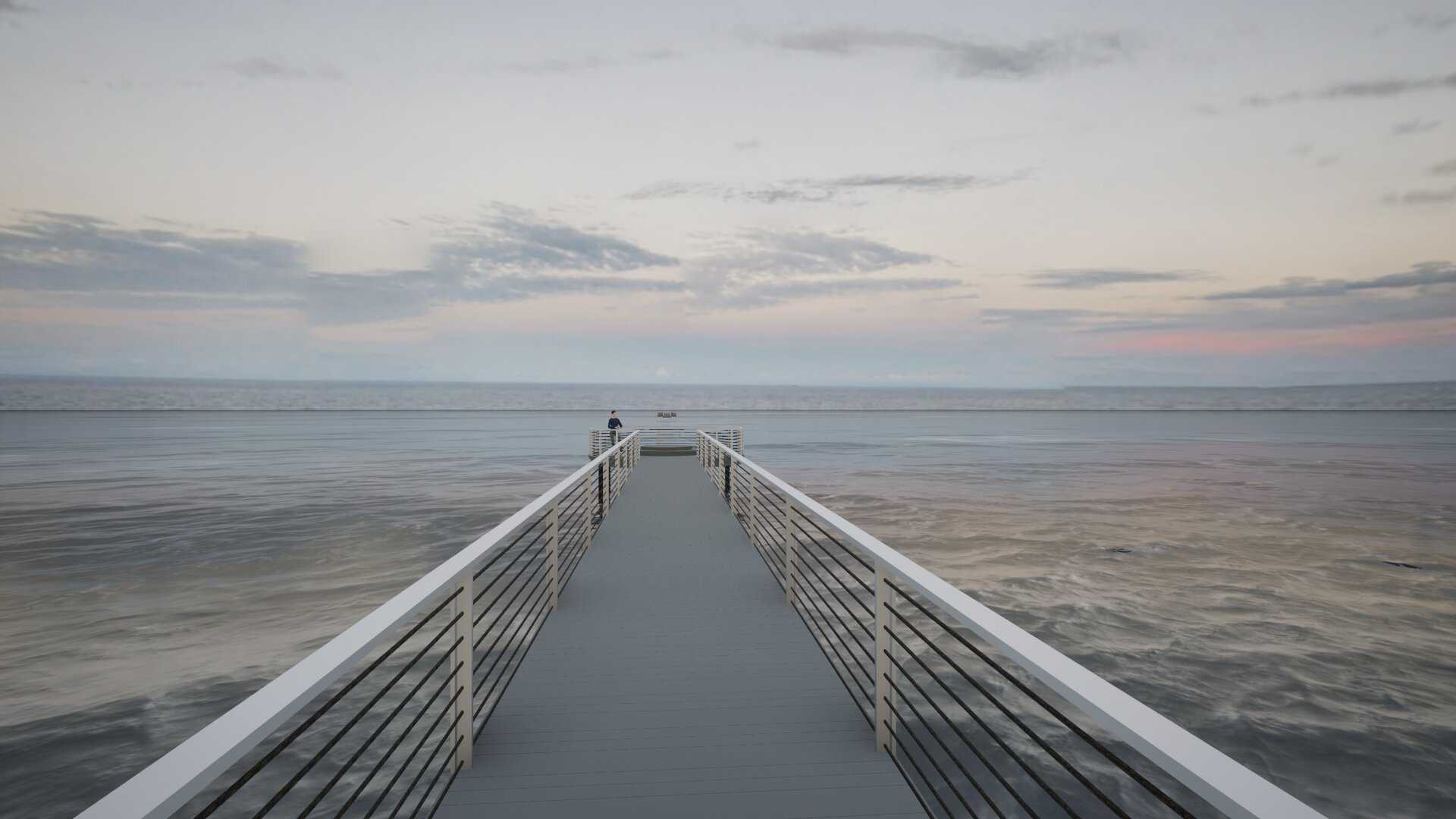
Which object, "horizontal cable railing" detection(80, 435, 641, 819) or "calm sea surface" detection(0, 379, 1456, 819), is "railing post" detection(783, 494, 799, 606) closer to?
"horizontal cable railing" detection(80, 435, 641, 819)

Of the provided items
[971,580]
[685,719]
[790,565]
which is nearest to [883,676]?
[685,719]

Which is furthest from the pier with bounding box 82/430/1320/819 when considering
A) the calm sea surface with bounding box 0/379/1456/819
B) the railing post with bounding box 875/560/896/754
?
the calm sea surface with bounding box 0/379/1456/819

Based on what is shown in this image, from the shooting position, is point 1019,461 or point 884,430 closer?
point 1019,461

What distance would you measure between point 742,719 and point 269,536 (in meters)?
13.4

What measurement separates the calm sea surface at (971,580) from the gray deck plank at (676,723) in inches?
148

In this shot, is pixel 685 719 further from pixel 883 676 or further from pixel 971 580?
pixel 971 580

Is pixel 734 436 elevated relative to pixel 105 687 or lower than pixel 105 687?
elevated

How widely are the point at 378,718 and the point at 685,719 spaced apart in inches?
159

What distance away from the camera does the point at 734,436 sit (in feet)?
63.2

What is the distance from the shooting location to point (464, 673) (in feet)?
9.77

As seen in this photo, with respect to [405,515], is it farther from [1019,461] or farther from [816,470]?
[1019,461]

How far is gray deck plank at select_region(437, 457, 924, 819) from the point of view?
274cm

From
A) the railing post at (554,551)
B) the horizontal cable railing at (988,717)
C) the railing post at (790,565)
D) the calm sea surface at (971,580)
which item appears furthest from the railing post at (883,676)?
the calm sea surface at (971,580)

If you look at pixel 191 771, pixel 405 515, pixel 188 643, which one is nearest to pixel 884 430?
pixel 405 515
